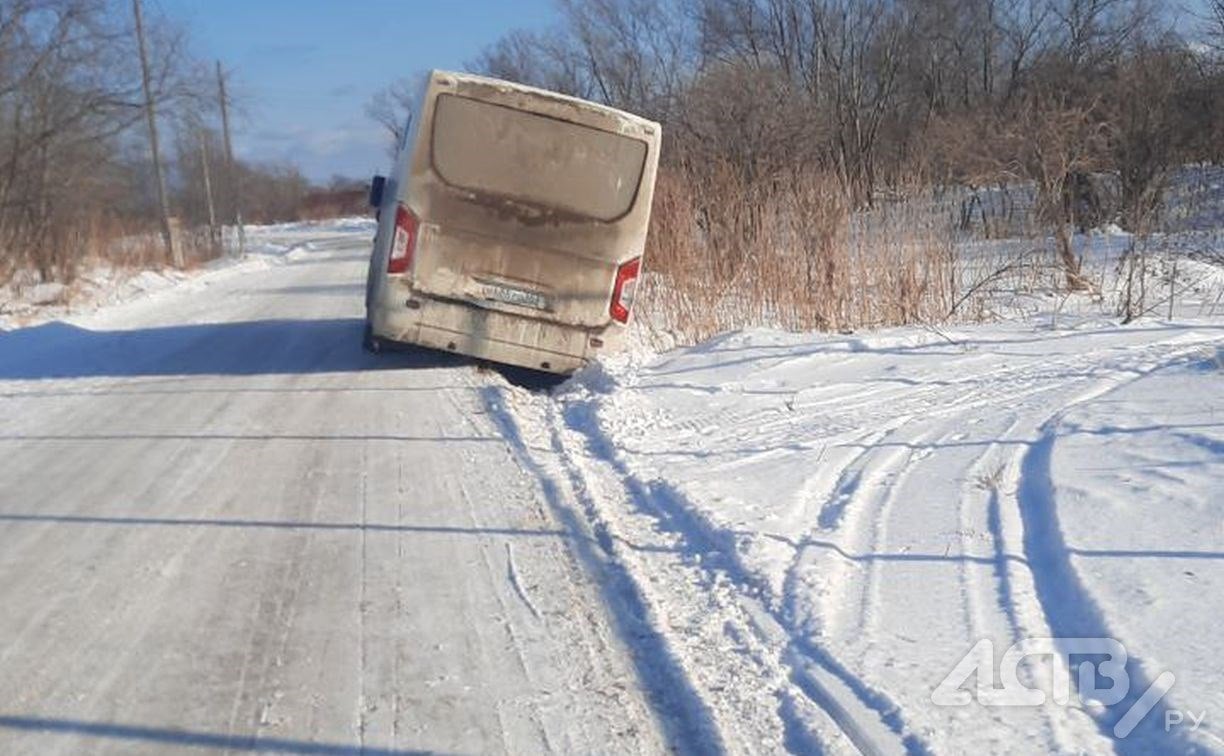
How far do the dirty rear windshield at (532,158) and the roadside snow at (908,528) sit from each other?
5.55 ft

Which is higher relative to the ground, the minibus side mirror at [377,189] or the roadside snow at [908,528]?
the minibus side mirror at [377,189]

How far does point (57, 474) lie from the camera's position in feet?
24.6

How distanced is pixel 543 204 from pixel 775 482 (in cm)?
451

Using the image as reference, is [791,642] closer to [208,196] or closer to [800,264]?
[800,264]

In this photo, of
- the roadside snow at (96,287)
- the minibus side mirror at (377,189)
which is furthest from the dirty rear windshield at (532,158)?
the roadside snow at (96,287)

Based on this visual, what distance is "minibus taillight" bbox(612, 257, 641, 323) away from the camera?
10594 mm

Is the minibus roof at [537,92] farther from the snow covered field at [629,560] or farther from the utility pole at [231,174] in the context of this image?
the utility pole at [231,174]

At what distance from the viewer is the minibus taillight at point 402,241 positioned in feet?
33.8

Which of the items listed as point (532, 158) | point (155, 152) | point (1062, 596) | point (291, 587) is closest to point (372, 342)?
point (532, 158)

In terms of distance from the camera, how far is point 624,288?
10.6 metres

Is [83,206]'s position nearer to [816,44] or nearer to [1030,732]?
[816,44]

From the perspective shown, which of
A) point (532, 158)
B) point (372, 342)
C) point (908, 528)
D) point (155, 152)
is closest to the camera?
point (908, 528)

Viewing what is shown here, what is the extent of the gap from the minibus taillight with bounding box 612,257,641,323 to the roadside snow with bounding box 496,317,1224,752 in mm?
809

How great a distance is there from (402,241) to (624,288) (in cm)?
199
